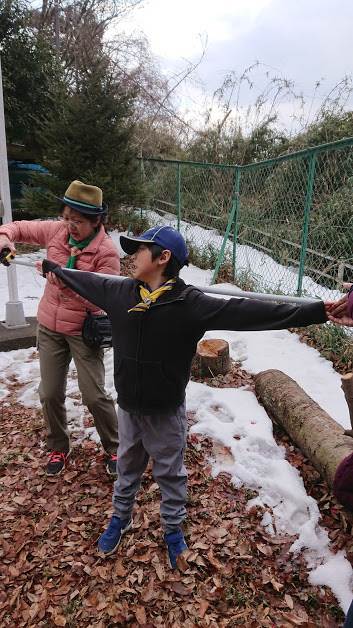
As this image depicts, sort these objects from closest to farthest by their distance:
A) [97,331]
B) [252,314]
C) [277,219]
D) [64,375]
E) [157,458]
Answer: [252,314] → [157,458] → [97,331] → [64,375] → [277,219]

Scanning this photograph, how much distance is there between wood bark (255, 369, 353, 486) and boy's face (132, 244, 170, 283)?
1.63 m

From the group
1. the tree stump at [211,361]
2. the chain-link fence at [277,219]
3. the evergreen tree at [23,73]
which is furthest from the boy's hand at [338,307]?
the evergreen tree at [23,73]

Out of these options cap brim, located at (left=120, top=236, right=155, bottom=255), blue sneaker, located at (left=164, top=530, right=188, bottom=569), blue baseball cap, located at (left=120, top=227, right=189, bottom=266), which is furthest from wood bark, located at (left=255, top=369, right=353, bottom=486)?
cap brim, located at (left=120, top=236, right=155, bottom=255)

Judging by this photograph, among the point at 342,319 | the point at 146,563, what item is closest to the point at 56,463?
the point at 146,563

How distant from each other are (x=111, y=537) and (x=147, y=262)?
1.52 meters

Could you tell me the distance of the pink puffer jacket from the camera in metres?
2.51

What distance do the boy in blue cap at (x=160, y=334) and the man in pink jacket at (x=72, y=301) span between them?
0.31m

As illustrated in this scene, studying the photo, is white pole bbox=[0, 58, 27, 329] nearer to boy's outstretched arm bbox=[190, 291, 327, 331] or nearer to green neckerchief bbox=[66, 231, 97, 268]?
green neckerchief bbox=[66, 231, 97, 268]

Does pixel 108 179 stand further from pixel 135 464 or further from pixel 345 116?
pixel 135 464

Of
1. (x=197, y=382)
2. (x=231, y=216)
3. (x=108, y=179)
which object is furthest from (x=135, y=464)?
(x=108, y=179)

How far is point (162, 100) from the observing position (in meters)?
14.8

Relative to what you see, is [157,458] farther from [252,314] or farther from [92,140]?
[92,140]

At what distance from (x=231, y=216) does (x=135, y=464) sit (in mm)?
5509

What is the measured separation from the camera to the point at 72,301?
2.56 meters
